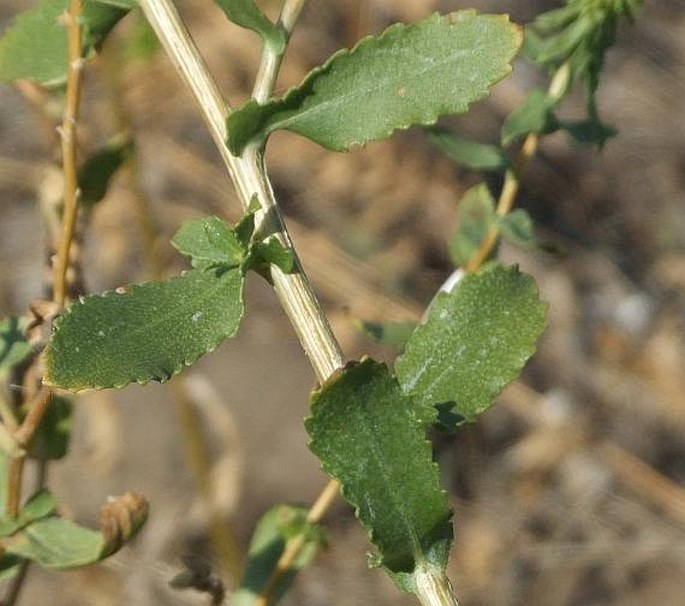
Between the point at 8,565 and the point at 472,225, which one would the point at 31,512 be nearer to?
the point at 8,565

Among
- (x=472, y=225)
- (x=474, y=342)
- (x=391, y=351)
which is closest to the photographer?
(x=474, y=342)

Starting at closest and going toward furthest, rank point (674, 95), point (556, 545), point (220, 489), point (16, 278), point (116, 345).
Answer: point (116, 345), point (220, 489), point (556, 545), point (16, 278), point (674, 95)

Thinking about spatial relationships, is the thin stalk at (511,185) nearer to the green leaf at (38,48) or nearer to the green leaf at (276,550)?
the green leaf at (276,550)

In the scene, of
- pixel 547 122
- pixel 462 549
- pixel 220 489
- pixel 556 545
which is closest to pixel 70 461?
pixel 220 489

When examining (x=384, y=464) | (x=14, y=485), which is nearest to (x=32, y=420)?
(x=14, y=485)

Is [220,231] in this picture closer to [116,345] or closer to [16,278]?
[116,345]

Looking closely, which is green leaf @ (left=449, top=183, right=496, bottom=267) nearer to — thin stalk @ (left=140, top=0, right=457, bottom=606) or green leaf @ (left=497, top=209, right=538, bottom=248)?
green leaf @ (left=497, top=209, right=538, bottom=248)

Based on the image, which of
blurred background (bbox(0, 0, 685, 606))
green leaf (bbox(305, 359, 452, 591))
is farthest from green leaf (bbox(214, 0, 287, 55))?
blurred background (bbox(0, 0, 685, 606))
